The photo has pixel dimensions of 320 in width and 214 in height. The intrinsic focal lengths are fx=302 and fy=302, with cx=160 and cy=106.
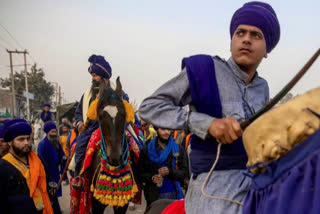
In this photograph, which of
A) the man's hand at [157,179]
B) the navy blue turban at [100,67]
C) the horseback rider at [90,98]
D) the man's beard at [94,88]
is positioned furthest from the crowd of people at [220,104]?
the navy blue turban at [100,67]

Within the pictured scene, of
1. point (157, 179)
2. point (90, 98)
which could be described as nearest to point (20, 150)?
point (90, 98)

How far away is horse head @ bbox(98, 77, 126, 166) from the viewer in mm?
3980

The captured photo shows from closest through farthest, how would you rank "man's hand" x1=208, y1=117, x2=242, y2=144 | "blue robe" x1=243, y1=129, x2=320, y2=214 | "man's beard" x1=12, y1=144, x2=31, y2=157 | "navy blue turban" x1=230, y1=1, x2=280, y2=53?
1. "blue robe" x1=243, y1=129, x2=320, y2=214
2. "man's hand" x1=208, y1=117, x2=242, y2=144
3. "navy blue turban" x1=230, y1=1, x2=280, y2=53
4. "man's beard" x1=12, y1=144, x2=31, y2=157

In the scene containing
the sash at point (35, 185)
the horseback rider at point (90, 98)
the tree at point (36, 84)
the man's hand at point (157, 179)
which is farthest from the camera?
the tree at point (36, 84)

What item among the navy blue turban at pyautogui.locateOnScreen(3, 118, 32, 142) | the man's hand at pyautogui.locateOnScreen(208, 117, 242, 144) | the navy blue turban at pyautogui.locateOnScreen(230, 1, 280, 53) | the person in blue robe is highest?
the navy blue turban at pyautogui.locateOnScreen(230, 1, 280, 53)

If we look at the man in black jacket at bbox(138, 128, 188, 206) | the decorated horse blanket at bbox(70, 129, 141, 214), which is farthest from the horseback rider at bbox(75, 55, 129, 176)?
the man in black jacket at bbox(138, 128, 188, 206)

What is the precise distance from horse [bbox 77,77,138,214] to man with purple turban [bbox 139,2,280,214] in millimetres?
2337

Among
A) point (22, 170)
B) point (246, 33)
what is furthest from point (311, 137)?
point (22, 170)

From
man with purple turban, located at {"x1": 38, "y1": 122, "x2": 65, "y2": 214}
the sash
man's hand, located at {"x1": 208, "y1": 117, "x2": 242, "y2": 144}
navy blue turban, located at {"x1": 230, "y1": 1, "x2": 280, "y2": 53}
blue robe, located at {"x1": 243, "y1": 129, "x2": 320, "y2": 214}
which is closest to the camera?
blue robe, located at {"x1": 243, "y1": 129, "x2": 320, "y2": 214}

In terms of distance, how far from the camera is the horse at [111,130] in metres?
3.99

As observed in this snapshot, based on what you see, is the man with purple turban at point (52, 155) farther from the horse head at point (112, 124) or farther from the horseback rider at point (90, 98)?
the horse head at point (112, 124)

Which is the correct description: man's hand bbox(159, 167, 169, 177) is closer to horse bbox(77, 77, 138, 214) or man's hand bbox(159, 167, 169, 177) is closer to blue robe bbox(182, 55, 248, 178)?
horse bbox(77, 77, 138, 214)

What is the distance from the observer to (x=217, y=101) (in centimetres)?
162

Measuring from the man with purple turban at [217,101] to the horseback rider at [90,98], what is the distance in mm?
3172
